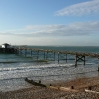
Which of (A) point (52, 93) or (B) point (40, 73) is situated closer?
(A) point (52, 93)

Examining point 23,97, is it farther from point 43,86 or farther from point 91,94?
point 91,94

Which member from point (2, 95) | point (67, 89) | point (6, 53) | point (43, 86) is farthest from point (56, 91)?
point (6, 53)

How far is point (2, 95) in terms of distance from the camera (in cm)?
1858

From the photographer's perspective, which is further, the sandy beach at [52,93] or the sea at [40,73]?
the sea at [40,73]

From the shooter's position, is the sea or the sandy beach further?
the sea

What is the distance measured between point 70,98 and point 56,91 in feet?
12.3

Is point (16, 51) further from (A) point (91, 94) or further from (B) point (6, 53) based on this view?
(A) point (91, 94)

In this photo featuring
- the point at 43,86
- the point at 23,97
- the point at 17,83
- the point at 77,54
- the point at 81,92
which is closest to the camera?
the point at 81,92

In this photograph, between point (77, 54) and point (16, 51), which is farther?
point (16, 51)

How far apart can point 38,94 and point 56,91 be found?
1.45 m

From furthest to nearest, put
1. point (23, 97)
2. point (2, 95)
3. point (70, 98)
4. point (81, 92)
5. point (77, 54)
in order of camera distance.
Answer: point (77, 54), point (2, 95), point (23, 97), point (81, 92), point (70, 98)

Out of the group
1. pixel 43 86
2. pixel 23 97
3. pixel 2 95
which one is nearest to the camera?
pixel 23 97

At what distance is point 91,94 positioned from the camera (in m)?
15.6

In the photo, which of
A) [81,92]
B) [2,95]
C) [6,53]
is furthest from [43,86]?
[6,53]
